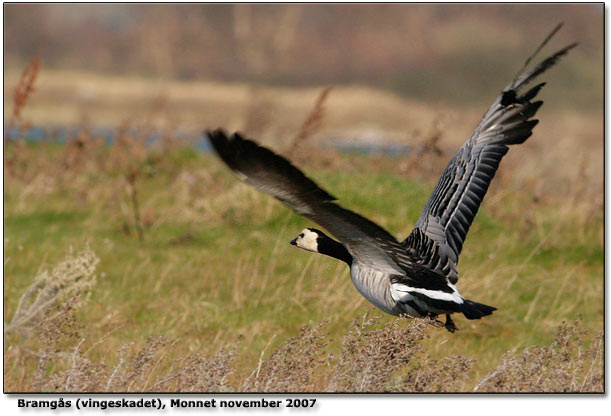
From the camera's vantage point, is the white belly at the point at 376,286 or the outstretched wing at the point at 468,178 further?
the outstretched wing at the point at 468,178

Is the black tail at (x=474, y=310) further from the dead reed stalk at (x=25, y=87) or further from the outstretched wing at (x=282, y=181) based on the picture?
the dead reed stalk at (x=25, y=87)

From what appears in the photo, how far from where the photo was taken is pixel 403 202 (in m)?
10.4

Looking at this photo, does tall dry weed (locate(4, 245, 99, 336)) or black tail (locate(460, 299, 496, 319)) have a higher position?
black tail (locate(460, 299, 496, 319))

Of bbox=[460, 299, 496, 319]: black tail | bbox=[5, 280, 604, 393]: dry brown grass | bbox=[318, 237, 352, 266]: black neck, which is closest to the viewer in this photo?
bbox=[5, 280, 604, 393]: dry brown grass

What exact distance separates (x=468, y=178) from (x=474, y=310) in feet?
5.73

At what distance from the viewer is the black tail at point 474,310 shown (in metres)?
5.00

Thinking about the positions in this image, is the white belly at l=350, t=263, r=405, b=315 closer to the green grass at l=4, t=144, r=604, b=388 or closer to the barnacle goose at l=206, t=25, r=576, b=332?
the barnacle goose at l=206, t=25, r=576, b=332

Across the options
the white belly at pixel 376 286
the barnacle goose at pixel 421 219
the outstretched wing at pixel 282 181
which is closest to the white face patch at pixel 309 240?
the barnacle goose at pixel 421 219

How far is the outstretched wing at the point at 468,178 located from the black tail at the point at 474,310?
71 cm

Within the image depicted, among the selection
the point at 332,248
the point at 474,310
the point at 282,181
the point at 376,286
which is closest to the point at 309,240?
the point at 332,248

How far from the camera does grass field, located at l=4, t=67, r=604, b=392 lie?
5090 mm

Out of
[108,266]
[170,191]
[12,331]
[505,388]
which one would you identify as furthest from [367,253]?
[170,191]

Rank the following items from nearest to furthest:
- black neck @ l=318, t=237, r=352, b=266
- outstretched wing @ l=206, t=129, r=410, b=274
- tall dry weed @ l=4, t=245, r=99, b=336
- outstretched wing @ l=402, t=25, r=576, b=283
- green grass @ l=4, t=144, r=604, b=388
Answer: outstretched wing @ l=206, t=129, r=410, b=274 < outstretched wing @ l=402, t=25, r=576, b=283 < black neck @ l=318, t=237, r=352, b=266 < tall dry weed @ l=4, t=245, r=99, b=336 < green grass @ l=4, t=144, r=604, b=388

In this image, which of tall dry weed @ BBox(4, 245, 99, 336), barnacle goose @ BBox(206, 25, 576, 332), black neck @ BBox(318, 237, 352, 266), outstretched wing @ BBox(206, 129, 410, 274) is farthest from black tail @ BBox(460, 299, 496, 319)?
tall dry weed @ BBox(4, 245, 99, 336)
